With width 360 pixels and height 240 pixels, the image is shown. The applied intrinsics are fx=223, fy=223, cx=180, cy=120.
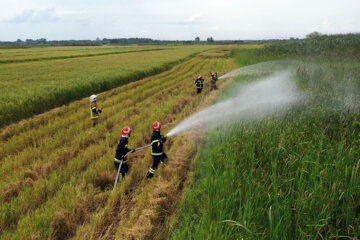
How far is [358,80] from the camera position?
6.98 meters

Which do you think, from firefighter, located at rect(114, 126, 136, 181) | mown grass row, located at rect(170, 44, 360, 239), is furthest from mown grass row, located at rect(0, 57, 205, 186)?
mown grass row, located at rect(170, 44, 360, 239)

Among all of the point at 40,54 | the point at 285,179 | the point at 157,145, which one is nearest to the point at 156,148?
the point at 157,145

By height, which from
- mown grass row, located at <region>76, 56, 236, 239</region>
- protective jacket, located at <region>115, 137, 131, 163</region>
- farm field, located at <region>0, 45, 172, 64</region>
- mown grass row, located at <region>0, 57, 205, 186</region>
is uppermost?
farm field, located at <region>0, 45, 172, 64</region>

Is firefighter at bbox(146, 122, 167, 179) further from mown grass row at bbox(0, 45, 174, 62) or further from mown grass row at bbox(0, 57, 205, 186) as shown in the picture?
mown grass row at bbox(0, 45, 174, 62)

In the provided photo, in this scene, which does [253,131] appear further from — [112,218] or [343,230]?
[112,218]

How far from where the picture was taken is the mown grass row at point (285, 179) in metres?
2.41

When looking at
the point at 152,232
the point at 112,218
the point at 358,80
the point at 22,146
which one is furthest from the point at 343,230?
the point at 22,146

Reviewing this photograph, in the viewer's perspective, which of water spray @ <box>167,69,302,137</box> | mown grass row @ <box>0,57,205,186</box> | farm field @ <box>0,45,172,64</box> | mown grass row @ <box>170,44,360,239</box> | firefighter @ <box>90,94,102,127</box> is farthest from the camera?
farm field @ <box>0,45,172,64</box>

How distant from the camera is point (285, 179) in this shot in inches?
127

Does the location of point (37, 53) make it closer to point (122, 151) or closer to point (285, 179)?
point (122, 151)

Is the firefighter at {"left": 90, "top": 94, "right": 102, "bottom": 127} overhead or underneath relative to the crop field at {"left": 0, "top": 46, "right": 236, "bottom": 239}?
overhead

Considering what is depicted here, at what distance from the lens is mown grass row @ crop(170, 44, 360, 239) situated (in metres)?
2.41

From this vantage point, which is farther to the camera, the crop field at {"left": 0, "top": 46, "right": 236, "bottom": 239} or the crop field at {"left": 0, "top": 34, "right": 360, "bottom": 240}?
the crop field at {"left": 0, "top": 46, "right": 236, "bottom": 239}

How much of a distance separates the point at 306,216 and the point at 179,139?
14.1 ft
